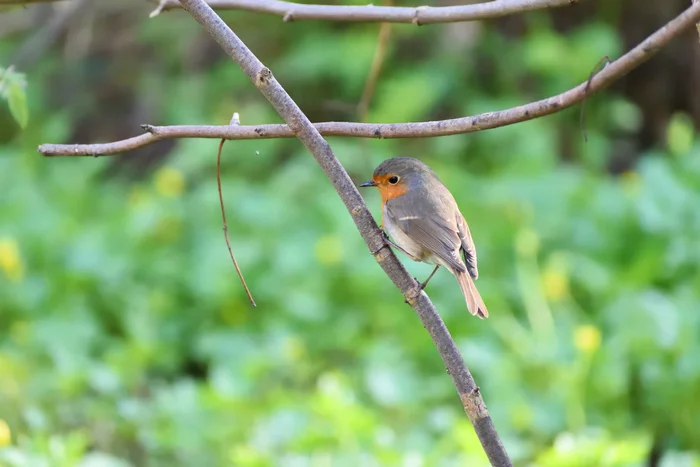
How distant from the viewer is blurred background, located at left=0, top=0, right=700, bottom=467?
136 inches

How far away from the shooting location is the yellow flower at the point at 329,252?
4.35 m

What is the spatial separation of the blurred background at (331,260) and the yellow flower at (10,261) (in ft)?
0.04

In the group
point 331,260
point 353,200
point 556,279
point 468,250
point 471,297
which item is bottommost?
point 353,200

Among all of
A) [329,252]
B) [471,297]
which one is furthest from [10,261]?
[471,297]

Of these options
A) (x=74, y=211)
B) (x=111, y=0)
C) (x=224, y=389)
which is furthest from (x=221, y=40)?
(x=111, y=0)

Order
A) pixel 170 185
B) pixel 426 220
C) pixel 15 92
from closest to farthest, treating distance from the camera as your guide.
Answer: pixel 15 92 < pixel 426 220 < pixel 170 185

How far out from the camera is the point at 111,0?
6828 mm

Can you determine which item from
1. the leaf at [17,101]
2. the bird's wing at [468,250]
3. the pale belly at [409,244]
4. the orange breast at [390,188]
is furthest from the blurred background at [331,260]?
the bird's wing at [468,250]

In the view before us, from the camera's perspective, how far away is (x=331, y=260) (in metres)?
4.35

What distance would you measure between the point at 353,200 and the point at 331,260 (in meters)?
2.82

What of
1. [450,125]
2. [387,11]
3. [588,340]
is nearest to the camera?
[450,125]

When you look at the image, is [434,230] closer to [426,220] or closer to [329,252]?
[426,220]

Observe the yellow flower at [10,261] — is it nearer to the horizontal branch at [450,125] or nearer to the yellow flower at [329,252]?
the yellow flower at [329,252]

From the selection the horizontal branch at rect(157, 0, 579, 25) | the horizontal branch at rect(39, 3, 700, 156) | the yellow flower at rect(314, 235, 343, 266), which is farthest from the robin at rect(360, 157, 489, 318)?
the yellow flower at rect(314, 235, 343, 266)
